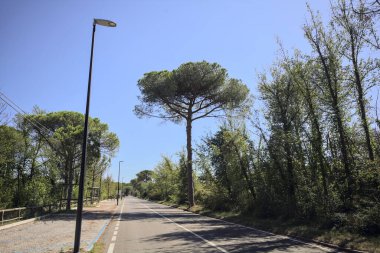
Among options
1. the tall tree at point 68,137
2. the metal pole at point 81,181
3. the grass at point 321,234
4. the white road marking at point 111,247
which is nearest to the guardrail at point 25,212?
the tall tree at point 68,137

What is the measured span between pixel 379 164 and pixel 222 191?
2124 centimetres

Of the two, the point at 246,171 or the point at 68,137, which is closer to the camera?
the point at 246,171

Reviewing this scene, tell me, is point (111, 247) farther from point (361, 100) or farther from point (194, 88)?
point (194, 88)

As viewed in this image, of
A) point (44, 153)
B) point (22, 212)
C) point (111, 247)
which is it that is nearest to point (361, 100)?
point (111, 247)

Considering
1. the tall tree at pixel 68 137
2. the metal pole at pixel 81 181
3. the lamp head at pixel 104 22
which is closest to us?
the metal pole at pixel 81 181

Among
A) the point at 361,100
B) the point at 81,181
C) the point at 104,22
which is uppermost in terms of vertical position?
the point at 104,22

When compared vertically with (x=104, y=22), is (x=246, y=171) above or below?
below

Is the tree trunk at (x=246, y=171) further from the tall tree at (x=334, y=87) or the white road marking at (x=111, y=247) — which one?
the white road marking at (x=111, y=247)

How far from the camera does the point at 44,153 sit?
Result: 3466 cm

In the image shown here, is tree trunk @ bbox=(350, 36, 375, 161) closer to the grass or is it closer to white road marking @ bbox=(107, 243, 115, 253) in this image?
the grass

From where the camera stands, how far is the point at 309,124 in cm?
1944

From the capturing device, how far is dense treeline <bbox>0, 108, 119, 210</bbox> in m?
26.0

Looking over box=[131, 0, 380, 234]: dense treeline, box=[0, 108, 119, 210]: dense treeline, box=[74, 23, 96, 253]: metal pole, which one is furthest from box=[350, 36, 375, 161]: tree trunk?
box=[0, 108, 119, 210]: dense treeline

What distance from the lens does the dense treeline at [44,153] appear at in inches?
1025
